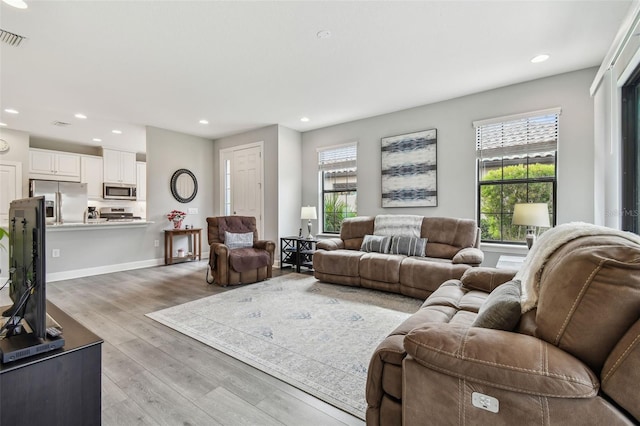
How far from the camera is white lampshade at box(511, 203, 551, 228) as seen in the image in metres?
2.89

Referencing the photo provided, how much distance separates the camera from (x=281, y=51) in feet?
9.52

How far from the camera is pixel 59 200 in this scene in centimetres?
624

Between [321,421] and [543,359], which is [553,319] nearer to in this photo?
[543,359]

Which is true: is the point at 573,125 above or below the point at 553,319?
above

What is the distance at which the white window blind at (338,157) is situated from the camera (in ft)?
17.4

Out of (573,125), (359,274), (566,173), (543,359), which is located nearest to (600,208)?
(566,173)

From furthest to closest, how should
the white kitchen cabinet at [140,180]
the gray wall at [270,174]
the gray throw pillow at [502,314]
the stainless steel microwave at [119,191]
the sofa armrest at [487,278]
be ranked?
1. the white kitchen cabinet at [140,180]
2. the stainless steel microwave at [119,191]
3. the gray wall at [270,174]
4. the sofa armrest at [487,278]
5. the gray throw pillow at [502,314]

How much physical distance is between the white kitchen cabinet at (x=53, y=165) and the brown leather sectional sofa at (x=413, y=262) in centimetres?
600

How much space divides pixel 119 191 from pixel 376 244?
6.50m

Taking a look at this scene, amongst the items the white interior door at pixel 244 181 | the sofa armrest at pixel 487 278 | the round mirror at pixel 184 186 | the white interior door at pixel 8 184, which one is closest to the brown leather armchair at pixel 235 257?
the white interior door at pixel 244 181

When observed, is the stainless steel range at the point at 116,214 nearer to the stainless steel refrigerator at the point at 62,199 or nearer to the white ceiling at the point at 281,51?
the stainless steel refrigerator at the point at 62,199

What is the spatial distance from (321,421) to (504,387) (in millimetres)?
968

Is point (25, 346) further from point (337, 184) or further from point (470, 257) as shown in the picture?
point (337, 184)

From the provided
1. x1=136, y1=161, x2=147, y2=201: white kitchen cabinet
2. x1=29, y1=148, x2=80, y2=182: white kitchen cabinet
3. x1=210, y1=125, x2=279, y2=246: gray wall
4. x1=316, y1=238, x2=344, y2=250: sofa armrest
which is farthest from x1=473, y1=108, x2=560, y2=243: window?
x1=29, y1=148, x2=80, y2=182: white kitchen cabinet
